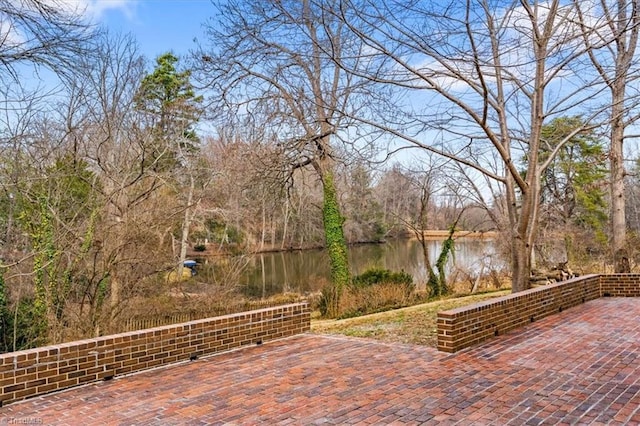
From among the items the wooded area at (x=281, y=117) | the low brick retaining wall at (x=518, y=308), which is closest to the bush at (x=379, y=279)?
the wooded area at (x=281, y=117)

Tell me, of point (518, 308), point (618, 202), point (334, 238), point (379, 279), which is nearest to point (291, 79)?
point (334, 238)

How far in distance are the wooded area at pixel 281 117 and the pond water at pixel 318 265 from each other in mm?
2365

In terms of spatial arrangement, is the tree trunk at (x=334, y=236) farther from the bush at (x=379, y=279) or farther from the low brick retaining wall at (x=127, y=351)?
the low brick retaining wall at (x=127, y=351)

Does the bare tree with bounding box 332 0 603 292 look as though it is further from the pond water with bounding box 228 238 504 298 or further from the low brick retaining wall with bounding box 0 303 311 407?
the pond water with bounding box 228 238 504 298

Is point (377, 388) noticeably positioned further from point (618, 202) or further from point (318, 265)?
point (318, 265)

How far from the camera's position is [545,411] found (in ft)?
11.0

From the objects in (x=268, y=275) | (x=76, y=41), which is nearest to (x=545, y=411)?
(x=76, y=41)

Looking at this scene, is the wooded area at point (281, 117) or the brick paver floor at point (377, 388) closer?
the brick paver floor at point (377, 388)

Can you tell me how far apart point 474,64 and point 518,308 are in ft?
10.8

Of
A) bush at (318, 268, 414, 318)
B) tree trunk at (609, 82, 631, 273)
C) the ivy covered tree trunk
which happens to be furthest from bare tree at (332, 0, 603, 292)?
the ivy covered tree trunk

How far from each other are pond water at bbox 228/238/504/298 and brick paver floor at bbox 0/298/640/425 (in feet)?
29.7

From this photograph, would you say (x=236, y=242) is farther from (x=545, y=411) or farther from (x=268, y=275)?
(x=545, y=411)

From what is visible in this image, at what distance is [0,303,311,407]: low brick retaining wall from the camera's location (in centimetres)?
379

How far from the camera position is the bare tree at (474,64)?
630 cm
